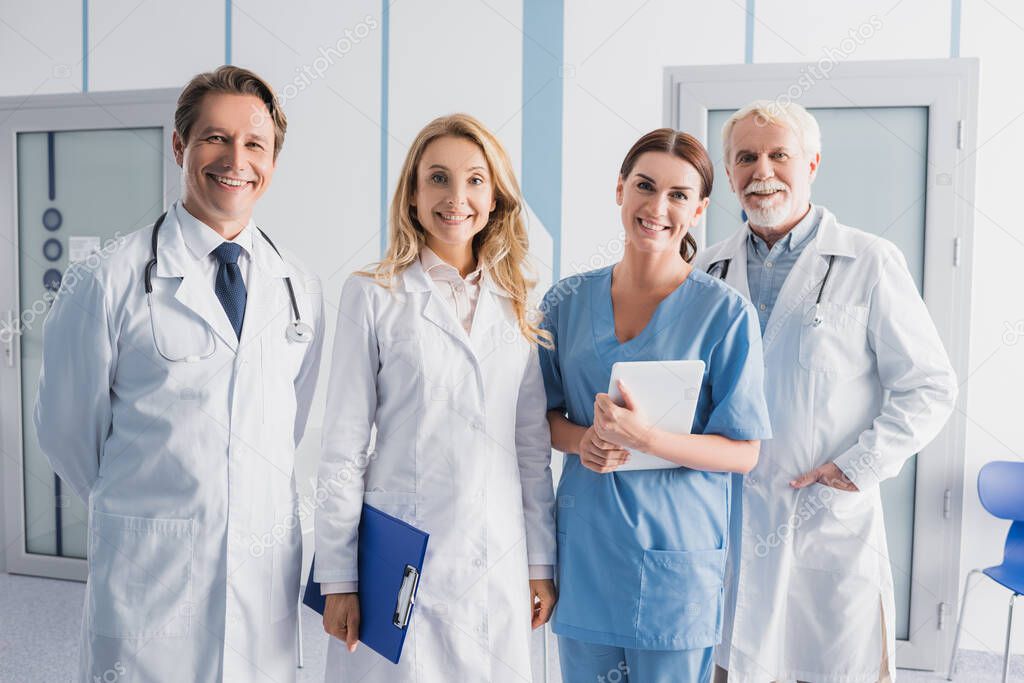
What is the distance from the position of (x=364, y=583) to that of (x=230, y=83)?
943mm

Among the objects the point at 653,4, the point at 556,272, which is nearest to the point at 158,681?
the point at 556,272

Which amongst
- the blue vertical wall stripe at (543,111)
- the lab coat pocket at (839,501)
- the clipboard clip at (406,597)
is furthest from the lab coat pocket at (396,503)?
the blue vertical wall stripe at (543,111)

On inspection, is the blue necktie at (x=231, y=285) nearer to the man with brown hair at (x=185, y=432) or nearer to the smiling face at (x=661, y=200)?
the man with brown hair at (x=185, y=432)

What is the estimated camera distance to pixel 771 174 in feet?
5.83

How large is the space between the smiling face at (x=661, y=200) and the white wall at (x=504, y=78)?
1.45m

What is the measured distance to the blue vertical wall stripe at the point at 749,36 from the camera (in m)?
2.78

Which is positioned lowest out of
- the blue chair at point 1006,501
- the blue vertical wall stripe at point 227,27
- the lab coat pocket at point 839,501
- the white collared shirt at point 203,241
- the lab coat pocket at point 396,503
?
the blue chair at point 1006,501

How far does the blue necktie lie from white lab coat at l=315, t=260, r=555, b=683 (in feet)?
0.60

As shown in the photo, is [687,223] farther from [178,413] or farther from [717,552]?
[178,413]

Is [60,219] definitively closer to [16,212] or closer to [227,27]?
[16,212]

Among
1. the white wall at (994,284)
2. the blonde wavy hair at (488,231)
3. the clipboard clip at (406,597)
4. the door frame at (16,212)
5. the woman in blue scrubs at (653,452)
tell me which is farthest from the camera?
the door frame at (16,212)

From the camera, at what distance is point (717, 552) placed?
1.40 m
